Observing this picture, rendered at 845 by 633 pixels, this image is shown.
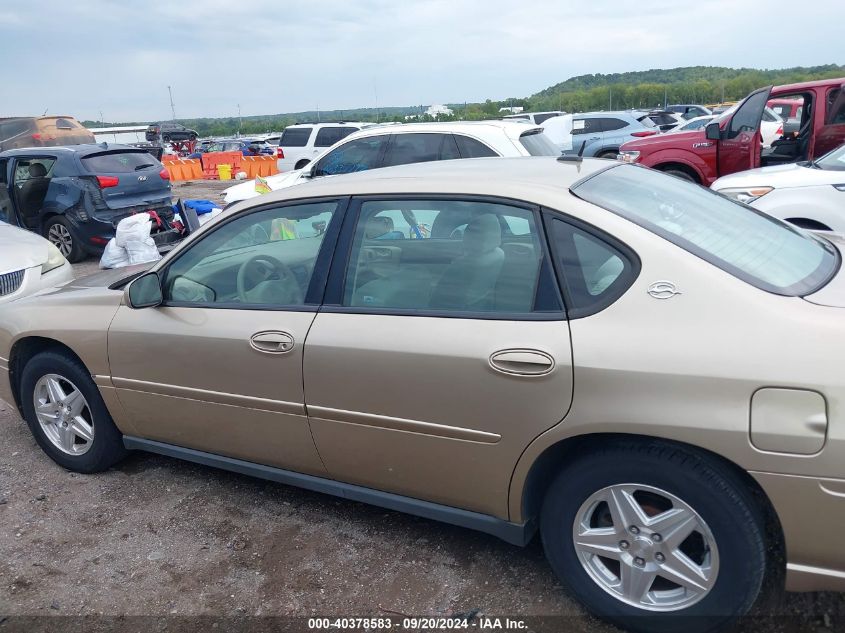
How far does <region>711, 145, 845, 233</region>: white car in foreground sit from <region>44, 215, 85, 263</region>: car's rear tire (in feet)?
28.0

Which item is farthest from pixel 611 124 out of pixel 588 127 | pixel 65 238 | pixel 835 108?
pixel 65 238

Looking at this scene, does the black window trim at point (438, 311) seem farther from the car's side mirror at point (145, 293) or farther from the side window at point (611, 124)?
the side window at point (611, 124)

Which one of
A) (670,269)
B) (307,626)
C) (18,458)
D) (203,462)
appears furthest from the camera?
(18,458)

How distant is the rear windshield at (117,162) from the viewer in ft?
32.2

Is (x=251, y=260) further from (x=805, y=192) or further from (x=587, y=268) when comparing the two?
(x=805, y=192)

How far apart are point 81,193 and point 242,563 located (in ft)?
26.7

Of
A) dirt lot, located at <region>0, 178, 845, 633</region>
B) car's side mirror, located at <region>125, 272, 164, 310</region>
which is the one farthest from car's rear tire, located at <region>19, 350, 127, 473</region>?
car's side mirror, located at <region>125, 272, 164, 310</region>

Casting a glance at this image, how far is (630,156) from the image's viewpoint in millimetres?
10656

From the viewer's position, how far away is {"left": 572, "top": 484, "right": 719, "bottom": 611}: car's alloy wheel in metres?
2.27

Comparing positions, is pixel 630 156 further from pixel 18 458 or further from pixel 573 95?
pixel 573 95

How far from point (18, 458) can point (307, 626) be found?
257cm

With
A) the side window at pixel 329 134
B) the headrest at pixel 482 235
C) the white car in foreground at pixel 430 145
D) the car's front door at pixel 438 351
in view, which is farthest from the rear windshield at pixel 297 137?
the headrest at pixel 482 235

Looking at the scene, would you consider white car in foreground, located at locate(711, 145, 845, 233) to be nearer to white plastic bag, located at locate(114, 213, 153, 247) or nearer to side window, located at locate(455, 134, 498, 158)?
side window, located at locate(455, 134, 498, 158)

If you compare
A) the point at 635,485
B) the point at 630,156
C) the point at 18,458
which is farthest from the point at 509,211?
the point at 630,156
